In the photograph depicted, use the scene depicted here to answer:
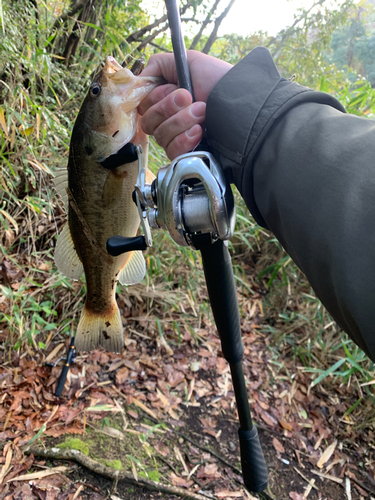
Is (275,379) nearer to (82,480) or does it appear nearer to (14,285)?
(82,480)

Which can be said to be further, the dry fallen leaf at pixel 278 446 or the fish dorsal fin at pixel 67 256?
the dry fallen leaf at pixel 278 446

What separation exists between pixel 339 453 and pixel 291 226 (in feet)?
9.21

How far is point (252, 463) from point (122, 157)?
1587 millimetres

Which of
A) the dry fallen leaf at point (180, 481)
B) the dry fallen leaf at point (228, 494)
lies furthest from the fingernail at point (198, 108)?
the dry fallen leaf at point (228, 494)

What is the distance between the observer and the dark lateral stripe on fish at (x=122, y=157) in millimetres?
1359

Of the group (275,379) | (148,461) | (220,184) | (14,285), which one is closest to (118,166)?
(220,184)

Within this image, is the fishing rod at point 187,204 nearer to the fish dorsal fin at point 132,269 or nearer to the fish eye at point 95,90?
the fish eye at point 95,90

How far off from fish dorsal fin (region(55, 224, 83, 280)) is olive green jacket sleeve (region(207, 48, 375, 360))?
0.93 meters

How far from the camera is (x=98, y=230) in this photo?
1619 millimetres

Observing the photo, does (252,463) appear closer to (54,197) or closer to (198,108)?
(198,108)

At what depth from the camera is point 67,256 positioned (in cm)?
176

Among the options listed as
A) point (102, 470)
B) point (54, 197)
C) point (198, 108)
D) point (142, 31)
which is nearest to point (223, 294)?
point (198, 108)

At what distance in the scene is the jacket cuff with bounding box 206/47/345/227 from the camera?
1.16 meters

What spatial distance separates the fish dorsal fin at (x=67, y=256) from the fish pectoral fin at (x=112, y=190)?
305mm
